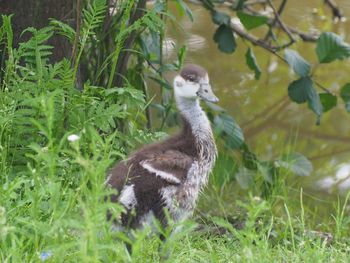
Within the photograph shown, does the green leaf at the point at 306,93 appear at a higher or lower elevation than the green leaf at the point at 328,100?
higher

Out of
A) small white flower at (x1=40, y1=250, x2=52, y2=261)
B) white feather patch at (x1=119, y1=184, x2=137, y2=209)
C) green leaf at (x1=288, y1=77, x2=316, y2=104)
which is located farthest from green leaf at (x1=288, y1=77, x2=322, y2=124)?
small white flower at (x1=40, y1=250, x2=52, y2=261)

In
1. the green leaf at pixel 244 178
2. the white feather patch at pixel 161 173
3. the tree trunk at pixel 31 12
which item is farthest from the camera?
the green leaf at pixel 244 178

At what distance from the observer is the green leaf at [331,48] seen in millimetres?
6531

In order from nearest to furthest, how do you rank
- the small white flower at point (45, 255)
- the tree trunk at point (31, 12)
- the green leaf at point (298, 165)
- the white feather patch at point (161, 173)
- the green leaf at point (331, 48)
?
the small white flower at point (45, 255)
the white feather patch at point (161, 173)
the tree trunk at point (31, 12)
the green leaf at point (331, 48)
the green leaf at point (298, 165)

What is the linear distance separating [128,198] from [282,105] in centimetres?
556

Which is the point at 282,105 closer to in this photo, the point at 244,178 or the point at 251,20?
the point at 244,178

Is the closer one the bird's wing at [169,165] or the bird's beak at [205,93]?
the bird's wing at [169,165]

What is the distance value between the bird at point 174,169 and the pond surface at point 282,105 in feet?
8.52

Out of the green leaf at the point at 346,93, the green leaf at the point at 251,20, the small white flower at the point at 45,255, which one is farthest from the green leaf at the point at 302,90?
the small white flower at the point at 45,255

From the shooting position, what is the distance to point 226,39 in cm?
711

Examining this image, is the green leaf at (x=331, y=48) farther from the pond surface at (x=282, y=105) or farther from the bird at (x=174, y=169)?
the pond surface at (x=282, y=105)

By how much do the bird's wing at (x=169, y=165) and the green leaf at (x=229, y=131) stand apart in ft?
5.53

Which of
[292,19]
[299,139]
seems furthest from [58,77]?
[292,19]

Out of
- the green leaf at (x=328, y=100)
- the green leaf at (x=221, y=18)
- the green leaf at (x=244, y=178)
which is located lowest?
the green leaf at (x=244, y=178)
